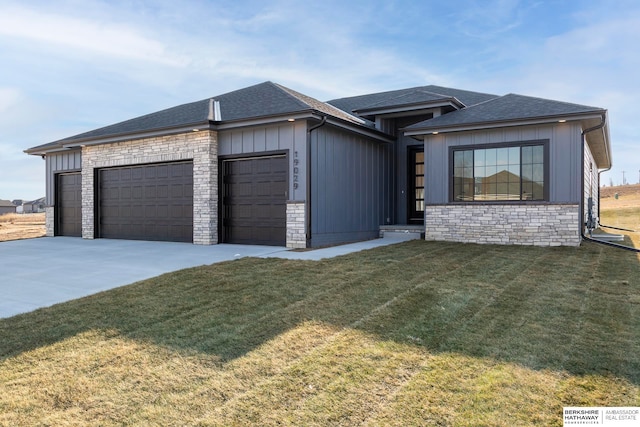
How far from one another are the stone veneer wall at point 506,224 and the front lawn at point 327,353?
4.02 meters

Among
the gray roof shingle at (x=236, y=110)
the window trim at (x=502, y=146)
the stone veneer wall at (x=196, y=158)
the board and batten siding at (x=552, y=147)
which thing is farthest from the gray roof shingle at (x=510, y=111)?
the stone veneer wall at (x=196, y=158)

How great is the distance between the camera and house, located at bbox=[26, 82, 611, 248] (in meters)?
9.97

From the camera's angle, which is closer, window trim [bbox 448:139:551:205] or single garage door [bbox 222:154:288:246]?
window trim [bbox 448:139:551:205]

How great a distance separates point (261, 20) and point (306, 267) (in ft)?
29.2

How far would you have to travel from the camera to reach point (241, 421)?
2.39 meters

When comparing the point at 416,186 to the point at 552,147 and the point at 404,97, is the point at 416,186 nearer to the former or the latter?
the point at 404,97

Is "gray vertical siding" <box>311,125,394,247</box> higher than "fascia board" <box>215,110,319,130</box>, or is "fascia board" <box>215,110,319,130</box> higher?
"fascia board" <box>215,110,319,130</box>

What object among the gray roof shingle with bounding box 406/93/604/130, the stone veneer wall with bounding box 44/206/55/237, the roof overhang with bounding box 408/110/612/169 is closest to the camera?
the roof overhang with bounding box 408/110/612/169

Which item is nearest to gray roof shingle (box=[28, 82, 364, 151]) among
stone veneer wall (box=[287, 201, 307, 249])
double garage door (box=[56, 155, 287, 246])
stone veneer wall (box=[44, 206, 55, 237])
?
double garage door (box=[56, 155, 287, 246])

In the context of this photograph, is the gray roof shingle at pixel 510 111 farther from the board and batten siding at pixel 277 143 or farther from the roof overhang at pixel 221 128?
the board and batten siding at pixel 277 143

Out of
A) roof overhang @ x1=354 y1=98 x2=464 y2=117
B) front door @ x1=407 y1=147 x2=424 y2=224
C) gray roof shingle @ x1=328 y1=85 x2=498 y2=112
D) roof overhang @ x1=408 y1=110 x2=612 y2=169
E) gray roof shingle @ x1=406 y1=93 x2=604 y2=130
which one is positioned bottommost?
front door @ x1=407 y1=147 x2=424 y2=224

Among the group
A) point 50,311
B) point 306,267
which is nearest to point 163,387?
point 50,311

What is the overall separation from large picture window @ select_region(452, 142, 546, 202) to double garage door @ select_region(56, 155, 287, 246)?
4689 millimetres

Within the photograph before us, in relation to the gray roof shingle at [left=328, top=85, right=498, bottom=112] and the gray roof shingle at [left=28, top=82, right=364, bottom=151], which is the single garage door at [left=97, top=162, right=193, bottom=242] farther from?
the gray roof shingle at [left=328, top=85, right=498, bottom=112]
